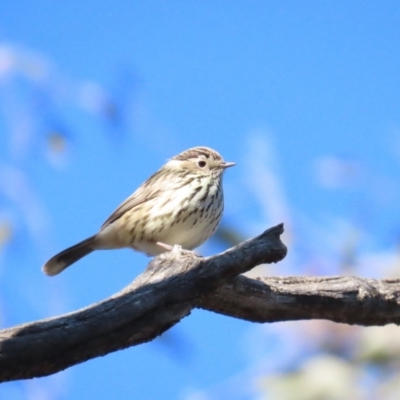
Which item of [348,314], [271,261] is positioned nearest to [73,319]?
[271,261]

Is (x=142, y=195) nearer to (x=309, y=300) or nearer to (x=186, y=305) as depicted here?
(x=309, y=300)

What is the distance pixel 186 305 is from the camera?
11.4 ft

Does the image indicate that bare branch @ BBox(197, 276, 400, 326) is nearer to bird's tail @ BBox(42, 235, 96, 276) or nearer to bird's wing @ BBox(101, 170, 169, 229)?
bird's wing @ BBox(101, 170, 169, 229)

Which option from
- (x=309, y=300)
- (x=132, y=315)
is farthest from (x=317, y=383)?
(x=132, y=315)

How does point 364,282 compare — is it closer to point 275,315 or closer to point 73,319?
point 275,315

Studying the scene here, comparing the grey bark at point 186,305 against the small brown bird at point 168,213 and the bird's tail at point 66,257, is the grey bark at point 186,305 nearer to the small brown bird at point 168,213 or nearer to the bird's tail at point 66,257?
the small brown bird at point 168,213

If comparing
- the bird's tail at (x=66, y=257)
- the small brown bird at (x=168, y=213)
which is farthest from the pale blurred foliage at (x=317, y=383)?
the bird's tail at (x=66, y=257)

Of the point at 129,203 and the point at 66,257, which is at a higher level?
the point at 129,203

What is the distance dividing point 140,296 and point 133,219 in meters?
2.96

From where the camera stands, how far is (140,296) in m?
3.38

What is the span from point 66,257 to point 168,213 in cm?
93

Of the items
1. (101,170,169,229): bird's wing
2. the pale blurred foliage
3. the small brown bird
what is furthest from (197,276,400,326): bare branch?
(101,170,169,229): bird's wing

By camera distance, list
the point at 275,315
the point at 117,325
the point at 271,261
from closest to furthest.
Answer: the point at 117,325 < the point at 271,261 < the point at 275,315

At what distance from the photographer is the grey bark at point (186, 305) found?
304cm
